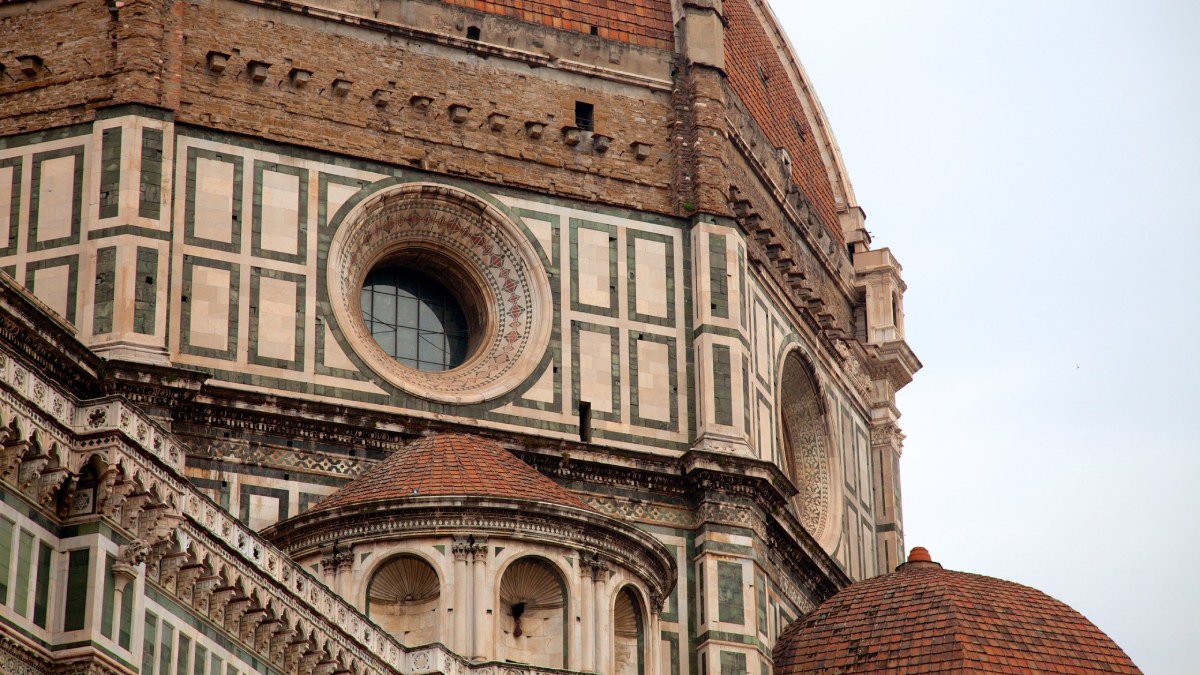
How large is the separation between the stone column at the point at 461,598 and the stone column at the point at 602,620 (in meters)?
1.81

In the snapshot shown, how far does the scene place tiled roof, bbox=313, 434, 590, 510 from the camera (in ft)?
115

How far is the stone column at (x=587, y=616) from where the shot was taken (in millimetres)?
34500

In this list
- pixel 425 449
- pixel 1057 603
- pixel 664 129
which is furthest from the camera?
pixel 664 129

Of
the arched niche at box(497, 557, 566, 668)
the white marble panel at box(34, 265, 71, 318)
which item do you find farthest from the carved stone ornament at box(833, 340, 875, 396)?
the white marble panel at box(34, 265, 71, 318)

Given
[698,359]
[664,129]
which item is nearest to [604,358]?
[698,359]

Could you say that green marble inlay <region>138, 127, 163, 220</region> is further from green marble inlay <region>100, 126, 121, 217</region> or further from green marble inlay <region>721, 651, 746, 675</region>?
green marble inlay <region>721, 651, 746, 675</region>

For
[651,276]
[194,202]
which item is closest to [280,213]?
[194,202]

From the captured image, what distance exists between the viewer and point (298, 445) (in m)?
36.7

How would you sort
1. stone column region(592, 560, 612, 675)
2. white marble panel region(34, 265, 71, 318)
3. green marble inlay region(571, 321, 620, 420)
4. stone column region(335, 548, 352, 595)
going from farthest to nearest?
green marble inlay region(571, 321, 620, 420) < white marble panel region(34, 265, 71, 318) < stone column region(592, 560, 612, 675) < stone column region(335, 548, 352, 595)

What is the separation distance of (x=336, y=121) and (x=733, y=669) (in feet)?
31.0

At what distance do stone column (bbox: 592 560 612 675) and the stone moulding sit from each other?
25 cm

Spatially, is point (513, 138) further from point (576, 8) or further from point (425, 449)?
point (425, 449)

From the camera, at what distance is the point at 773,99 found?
4622cm

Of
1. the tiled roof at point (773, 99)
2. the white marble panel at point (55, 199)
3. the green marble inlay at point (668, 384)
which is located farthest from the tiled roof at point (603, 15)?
the white marble panel at point (55, 199)
